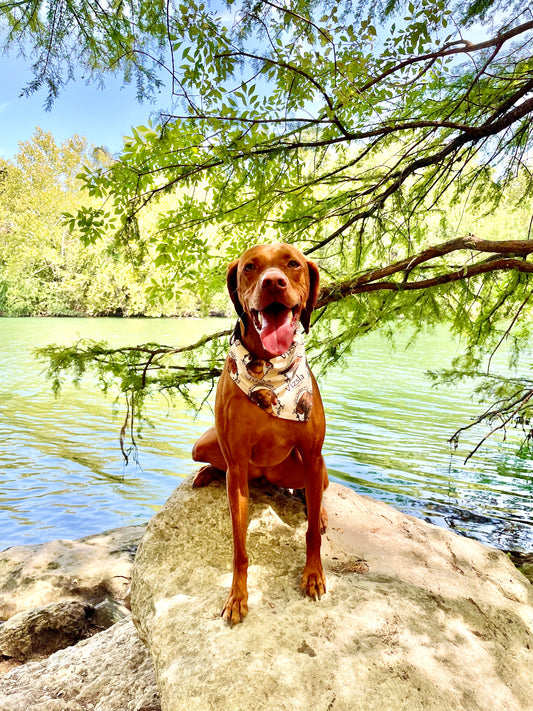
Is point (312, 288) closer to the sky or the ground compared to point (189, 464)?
closer to the sky

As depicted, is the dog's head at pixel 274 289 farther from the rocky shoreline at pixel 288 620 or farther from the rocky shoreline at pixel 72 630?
the rocky shoreline at pixel 72 630

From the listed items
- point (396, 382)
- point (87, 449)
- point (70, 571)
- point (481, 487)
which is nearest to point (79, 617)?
point (70, 571)

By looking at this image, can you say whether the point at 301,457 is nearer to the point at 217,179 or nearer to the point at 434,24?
the point at 217,179

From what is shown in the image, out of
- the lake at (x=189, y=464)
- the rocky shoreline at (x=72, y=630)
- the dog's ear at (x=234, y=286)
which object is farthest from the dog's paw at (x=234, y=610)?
the lake at (x=189, y=464)

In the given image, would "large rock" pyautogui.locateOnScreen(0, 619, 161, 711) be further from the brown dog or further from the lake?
the lake

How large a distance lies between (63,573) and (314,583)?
379cm

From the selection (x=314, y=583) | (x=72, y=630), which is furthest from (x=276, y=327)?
(x=72, y=630)

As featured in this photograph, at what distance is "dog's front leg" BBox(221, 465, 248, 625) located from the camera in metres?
2.16

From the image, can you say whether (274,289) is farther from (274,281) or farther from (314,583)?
(314,583)

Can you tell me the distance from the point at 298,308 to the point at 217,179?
9.71 ft

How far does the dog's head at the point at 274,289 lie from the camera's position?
1939 millimetres

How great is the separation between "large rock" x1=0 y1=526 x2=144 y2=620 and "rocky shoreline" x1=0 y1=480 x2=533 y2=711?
2.64 feet

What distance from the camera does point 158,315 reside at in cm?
5206

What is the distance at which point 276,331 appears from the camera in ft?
6.52
